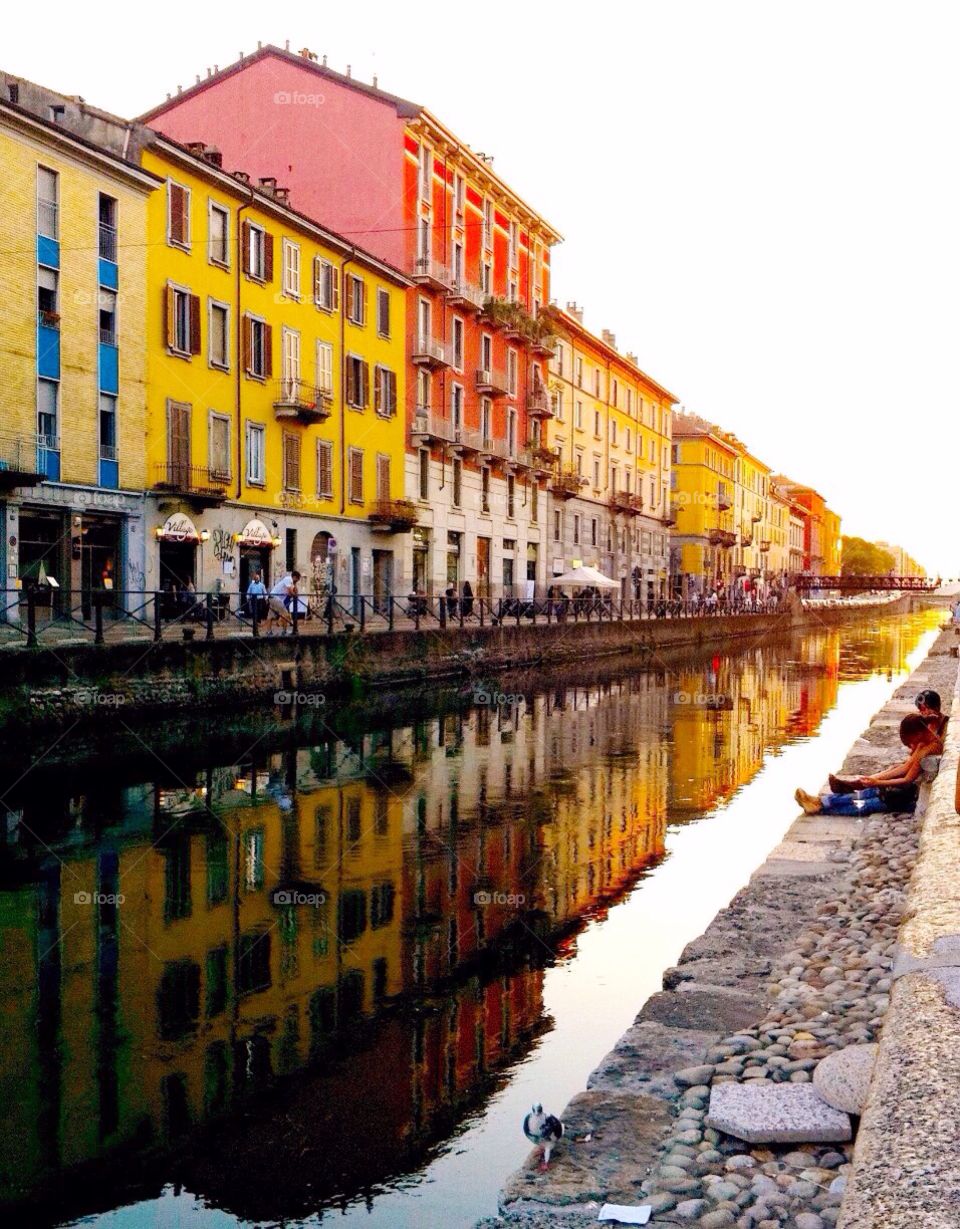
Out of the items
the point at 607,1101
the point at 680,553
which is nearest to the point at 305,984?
the point at 607,1101

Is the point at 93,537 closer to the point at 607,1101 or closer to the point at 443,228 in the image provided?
the point at 443,228

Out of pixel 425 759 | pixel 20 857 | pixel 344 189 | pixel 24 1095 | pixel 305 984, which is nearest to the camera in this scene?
pixel 24 1095

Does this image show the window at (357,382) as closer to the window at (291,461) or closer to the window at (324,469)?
the window at (324,469)

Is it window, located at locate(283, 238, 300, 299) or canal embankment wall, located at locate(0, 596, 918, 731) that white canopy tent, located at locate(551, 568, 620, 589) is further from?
window, located at locate(283, 238, 300, 299)

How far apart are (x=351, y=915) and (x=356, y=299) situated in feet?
104

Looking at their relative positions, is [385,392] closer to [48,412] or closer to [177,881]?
[48,412]

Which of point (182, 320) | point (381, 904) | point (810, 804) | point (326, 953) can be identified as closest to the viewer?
point (326, 953)

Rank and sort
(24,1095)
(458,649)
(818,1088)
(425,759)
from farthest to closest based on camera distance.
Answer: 1. (458,649)
2. (425,759)
3. (24,1095)
4. (818,1088)

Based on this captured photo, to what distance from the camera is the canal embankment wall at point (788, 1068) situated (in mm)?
3783

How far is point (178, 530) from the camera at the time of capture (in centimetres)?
2961

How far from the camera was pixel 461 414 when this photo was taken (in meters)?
46.0

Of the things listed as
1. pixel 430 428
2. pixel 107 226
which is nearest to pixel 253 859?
pixel 107 226

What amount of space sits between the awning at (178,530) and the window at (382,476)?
10.2 metres

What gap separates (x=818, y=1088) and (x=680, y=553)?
77.5 metres
